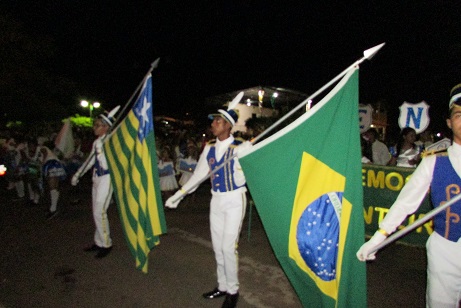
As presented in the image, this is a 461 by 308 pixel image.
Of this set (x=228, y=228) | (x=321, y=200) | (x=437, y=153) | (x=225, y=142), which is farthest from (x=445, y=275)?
(x=225, y=142)

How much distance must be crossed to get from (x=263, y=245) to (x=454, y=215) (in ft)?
13.1

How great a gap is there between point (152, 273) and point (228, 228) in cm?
158

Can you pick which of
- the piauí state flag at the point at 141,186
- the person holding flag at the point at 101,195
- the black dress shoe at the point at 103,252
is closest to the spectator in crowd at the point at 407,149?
the piauí state flag at the point at 141,186

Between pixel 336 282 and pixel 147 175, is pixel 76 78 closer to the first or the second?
pixel 147 175

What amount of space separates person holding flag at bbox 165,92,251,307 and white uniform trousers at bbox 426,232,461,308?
1929mm

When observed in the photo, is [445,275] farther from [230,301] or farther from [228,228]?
[230,301]

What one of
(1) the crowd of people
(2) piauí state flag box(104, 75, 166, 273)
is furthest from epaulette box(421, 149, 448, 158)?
(1) the crowd of people

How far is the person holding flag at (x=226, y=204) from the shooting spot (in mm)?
3777

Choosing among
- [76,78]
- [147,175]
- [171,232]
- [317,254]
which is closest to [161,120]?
[76,78]

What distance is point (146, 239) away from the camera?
13.8ft

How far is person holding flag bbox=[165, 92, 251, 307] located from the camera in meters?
3.78

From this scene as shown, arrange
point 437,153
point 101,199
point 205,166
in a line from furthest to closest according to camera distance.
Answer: point 101,199
point 205,166
point 437,153

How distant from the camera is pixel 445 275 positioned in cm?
230

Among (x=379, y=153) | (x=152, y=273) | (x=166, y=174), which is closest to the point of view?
(x=152, y=273)
